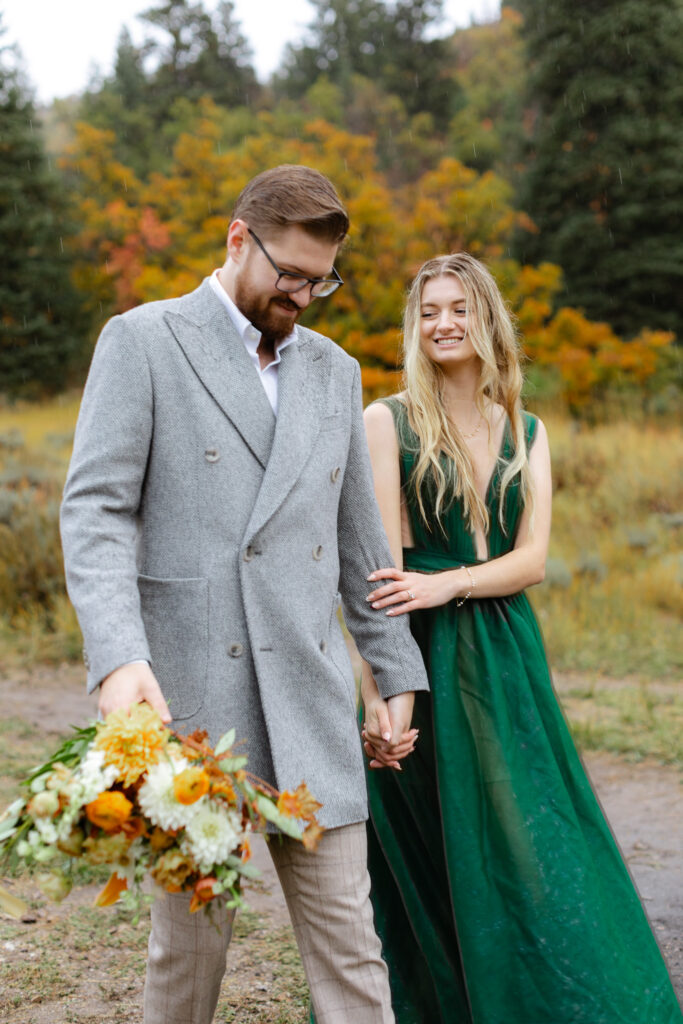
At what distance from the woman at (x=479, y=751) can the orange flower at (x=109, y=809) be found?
1.09 metres

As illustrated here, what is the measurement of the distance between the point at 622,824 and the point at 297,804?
11.5 feet

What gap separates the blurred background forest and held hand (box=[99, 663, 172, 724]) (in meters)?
4.60

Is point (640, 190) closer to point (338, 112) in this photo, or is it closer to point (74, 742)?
point (338, 112)

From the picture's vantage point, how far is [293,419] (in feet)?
7.47

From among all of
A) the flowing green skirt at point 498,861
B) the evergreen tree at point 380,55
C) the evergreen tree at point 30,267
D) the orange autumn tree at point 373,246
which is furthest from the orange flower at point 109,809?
the evergreen tree at point 380,55

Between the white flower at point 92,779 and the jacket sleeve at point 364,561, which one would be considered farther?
the jacket sleeve at point 364,561

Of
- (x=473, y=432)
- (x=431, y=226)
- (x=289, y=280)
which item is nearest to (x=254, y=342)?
(x=289, y=280)

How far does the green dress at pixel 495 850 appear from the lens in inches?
107

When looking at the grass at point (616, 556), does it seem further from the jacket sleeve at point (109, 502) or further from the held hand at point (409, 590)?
the jacket sleeve at point (109, 502)

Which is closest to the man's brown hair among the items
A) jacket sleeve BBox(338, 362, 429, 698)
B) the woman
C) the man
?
the man

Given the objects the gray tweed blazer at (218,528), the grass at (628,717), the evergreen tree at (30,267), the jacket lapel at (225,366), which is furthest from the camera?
the evergreen tree at (30,267)

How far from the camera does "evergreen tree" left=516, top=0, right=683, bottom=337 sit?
76.5 feet

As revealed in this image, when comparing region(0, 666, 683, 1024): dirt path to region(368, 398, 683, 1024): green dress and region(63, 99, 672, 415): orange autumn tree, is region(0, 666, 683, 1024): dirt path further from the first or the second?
region(63, 99, 672, 415): orange autumn tree

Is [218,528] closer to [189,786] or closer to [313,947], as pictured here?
[189,786]
